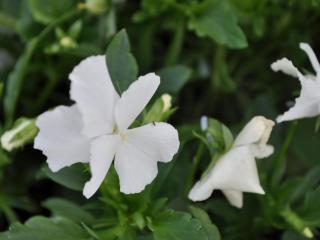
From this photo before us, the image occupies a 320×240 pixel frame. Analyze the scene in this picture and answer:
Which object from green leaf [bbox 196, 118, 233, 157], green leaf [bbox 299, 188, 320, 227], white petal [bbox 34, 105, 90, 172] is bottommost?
green leaf [bbox 299, 188, 320, 227]

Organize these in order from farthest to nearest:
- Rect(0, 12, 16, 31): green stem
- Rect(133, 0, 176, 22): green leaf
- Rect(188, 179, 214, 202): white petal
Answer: Rect(0, 12, 16, 31): green stem < Rect(133, 0, 176, 22): green leaf < Rect(188, 179, 214, 202): white petal

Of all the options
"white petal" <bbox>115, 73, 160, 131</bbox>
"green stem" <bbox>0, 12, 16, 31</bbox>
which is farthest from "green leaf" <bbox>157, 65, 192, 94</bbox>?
"green stem" <bbox>0, 12, 16, 31</bbox>

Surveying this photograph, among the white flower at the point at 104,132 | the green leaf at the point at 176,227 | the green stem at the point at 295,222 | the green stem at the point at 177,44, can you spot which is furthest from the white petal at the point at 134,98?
the green stem at the point at 177,44

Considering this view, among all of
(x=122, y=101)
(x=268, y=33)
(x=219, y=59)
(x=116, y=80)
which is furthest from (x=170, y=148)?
(x=268, y=33)

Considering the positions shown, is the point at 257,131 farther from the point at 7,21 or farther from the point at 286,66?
the point at 7,21

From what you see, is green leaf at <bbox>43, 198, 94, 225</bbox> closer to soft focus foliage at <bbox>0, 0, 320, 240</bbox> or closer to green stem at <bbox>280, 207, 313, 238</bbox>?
soft focus foliage at <bbox>0, 0, 320, 240</bbox>

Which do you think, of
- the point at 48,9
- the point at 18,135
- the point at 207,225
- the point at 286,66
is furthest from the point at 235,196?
the point at 48,9

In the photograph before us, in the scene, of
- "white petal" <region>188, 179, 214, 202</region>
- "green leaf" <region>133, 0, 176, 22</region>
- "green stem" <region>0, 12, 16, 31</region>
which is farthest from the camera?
"green stem" <region>0, 12, 16, 31</region>

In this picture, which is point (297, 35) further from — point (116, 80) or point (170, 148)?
point (170, 148)
